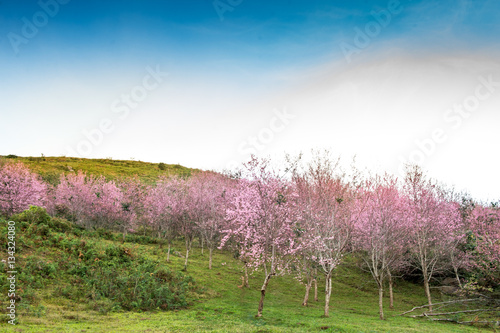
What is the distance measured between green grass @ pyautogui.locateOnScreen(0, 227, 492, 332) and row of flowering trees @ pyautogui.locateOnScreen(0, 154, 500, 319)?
2.04 meters

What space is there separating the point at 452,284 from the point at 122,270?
44351 mm

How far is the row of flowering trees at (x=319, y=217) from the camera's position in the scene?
23.5 m

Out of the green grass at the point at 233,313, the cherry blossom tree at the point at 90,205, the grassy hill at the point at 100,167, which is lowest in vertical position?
the green grass at the point at 233,313

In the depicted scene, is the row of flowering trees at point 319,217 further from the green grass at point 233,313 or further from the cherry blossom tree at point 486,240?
the green grass at point 233,313

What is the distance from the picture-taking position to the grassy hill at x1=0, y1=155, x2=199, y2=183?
76.1 meters

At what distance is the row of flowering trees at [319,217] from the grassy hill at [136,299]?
2582mm

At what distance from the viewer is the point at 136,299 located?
22.8 metres

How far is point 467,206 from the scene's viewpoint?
44.3 meters

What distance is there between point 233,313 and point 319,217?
1110 centimetres

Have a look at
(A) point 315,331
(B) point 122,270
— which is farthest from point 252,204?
(B) point 122,270

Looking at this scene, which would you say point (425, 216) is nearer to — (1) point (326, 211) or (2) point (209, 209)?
(1) point (326, 211)

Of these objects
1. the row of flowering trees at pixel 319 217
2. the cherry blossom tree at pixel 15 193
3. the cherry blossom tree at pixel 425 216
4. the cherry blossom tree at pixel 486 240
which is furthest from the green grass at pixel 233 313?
the cherry blossom tree at pixel 15 193

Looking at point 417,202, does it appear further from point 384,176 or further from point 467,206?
point 467,206

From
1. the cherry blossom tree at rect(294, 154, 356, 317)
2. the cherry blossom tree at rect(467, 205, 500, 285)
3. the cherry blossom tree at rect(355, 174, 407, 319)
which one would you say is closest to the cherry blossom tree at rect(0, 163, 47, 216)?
the cherry blossom tree at rect(294, 154, 356, 317)
